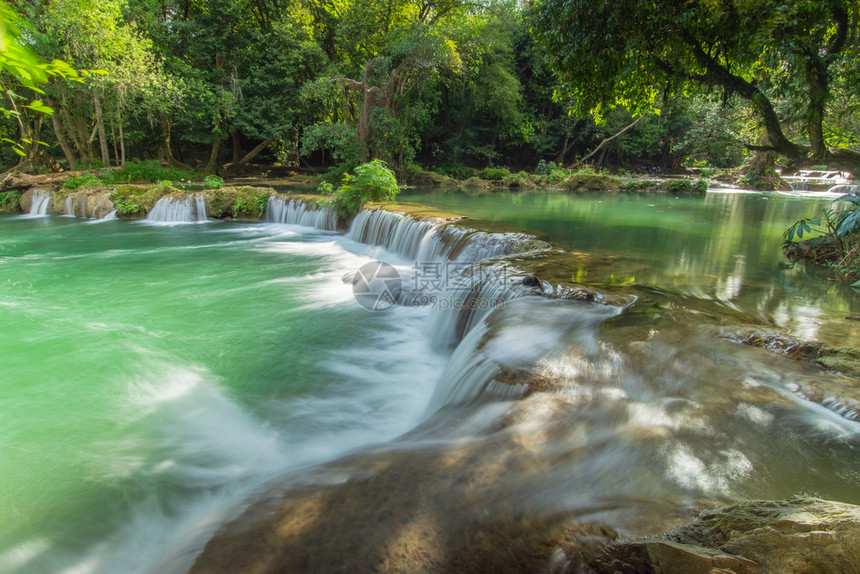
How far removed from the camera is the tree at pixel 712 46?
20.7 ft

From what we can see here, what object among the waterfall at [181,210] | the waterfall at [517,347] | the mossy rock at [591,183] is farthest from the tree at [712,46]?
the mossy rock at [591,183]

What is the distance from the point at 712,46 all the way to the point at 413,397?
8.31 m

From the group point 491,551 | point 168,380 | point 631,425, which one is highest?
point 631,425

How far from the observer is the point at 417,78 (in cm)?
1973

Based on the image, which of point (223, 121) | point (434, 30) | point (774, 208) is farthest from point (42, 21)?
point (774, 208)

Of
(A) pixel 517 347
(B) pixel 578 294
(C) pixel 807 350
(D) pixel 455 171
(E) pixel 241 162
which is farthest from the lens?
(D) pixel 455 171

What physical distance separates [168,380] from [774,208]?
21425 millimetres

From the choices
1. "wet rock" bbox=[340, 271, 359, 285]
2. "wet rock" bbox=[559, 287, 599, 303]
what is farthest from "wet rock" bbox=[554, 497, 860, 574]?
"wet rock" bbox=[340, 271, 359, 285]

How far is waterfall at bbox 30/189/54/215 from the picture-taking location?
16.7m

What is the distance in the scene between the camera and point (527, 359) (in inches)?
148

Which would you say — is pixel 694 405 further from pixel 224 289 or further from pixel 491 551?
pixel 224 289

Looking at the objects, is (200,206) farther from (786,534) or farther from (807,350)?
(786,534)

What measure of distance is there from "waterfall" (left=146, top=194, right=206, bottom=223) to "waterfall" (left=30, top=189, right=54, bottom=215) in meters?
4.73

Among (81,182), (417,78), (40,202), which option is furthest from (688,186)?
(40,202)
